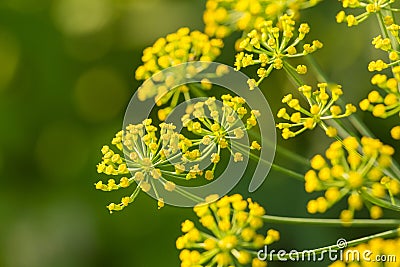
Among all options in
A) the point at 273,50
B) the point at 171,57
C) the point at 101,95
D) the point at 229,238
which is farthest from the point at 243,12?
the point at 101,95

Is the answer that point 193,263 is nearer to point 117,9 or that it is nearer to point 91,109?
point 91,109

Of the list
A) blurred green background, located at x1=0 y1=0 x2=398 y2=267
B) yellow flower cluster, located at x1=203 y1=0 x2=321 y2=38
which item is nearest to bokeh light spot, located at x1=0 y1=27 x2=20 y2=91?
blurred green background, located at x1=0 y1=0 x2=398 y2=267

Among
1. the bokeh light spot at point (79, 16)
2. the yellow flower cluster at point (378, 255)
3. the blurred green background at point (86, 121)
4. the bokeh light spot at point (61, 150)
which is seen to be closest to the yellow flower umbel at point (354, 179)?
the yellow flower cluster at point (378, 255)

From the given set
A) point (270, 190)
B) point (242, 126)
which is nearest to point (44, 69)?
point (270, 190)

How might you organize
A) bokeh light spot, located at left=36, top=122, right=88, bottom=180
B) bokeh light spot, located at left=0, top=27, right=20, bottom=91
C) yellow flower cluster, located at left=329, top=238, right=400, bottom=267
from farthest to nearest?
bokeh light spot, located at left=0, top=27, right=20, bottom=91 → bokeh light spot, located at left=36, top=122, right=88, bottom=180 → yellow flower cluster, located at left=329, top=238, right=400, bottom=267

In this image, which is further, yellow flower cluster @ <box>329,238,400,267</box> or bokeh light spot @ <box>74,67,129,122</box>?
bokeh light spot @ <box>74,67,129,122</box>

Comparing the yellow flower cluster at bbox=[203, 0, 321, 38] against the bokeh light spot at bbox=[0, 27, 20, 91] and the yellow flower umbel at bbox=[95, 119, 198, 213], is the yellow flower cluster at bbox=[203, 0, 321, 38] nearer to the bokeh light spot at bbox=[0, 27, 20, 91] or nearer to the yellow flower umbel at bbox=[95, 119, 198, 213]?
the yellow flower umbel at bbox=[95, 119, 198, 213]
